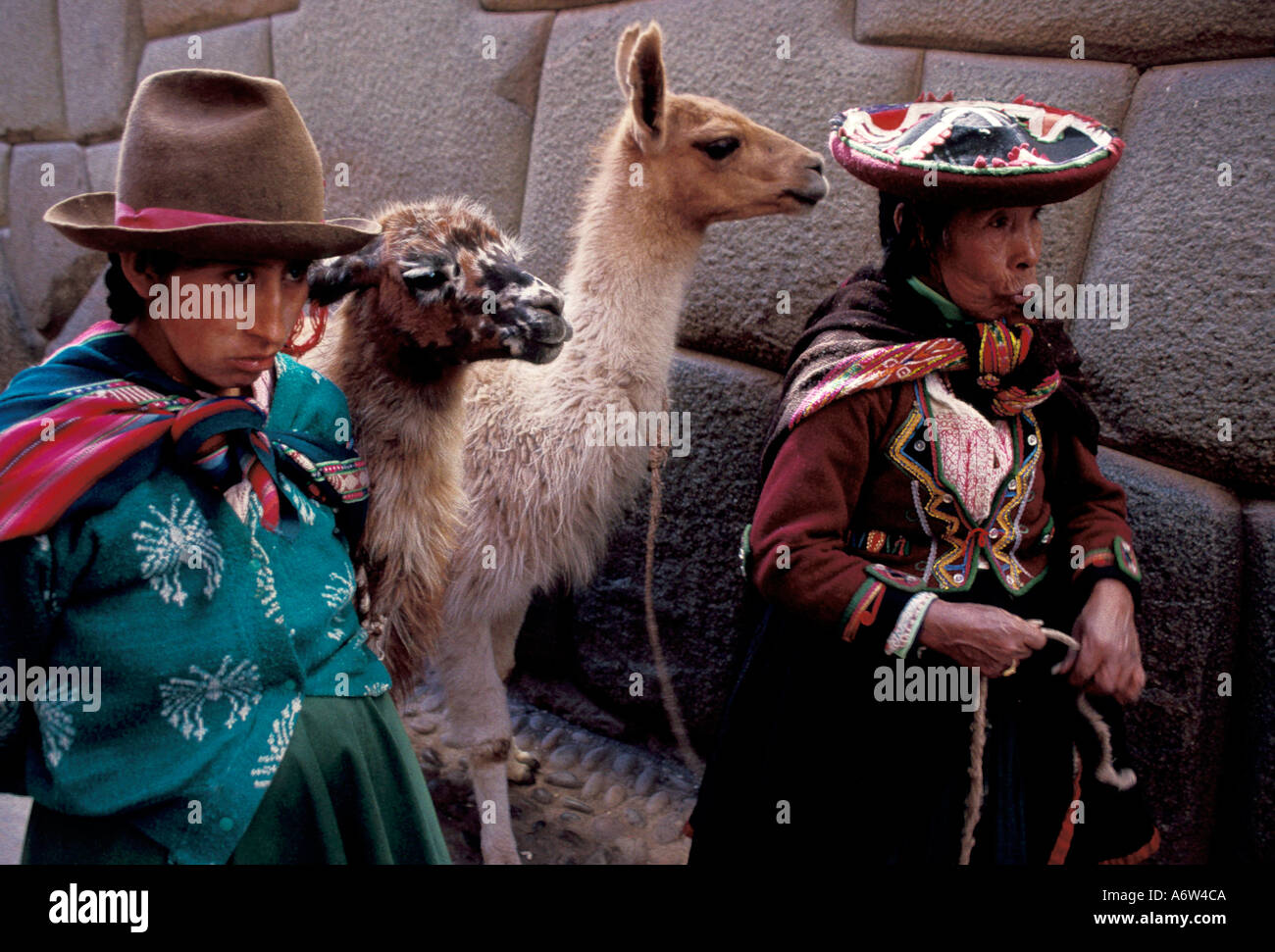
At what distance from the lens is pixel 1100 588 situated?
62.1 inches

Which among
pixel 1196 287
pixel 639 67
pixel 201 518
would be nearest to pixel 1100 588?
pixel 1196 287

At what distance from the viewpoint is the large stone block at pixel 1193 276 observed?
2.08 meters

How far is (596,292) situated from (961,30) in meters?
1.07

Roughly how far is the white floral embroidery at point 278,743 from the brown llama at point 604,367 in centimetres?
116

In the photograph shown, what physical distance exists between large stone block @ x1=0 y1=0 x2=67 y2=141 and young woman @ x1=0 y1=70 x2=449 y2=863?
3925 mm

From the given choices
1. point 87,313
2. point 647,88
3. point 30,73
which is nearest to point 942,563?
point 647,88

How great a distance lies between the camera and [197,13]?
12.8 ft

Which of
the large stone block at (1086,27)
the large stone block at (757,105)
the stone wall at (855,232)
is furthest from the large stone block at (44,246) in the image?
the large stone block at (1086,27)

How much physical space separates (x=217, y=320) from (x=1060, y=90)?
1.96m

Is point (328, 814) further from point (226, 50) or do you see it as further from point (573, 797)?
point (226, 50)

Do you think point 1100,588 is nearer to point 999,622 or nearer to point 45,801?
point 999,622

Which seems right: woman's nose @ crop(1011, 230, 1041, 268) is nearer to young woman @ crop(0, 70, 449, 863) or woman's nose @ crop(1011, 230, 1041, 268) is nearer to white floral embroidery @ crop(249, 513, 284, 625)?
young woman @ crop(0, 70, 449, 863)

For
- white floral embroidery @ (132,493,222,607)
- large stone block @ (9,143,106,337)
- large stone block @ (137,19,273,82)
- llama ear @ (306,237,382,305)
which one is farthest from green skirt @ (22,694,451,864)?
large stone block @ (9,143,106,337)

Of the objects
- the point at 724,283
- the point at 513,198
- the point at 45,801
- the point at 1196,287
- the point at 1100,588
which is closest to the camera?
the point at 45,801
